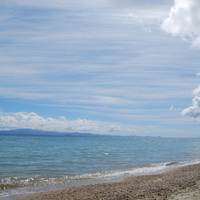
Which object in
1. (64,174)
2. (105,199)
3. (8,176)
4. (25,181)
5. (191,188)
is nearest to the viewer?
(105,199)

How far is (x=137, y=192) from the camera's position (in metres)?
11.6

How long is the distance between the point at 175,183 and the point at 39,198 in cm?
821

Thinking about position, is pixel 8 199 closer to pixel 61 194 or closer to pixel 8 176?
pixel 61 194

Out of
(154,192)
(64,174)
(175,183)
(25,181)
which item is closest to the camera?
(154,192)

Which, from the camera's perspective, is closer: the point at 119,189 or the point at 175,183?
the point at 119,189

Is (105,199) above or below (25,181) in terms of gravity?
above

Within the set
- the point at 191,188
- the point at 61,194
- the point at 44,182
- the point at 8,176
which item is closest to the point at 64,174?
the point at 44,182

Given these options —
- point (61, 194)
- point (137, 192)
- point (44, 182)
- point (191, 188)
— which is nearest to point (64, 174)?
point (44, 182)

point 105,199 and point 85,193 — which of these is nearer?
point 105,199

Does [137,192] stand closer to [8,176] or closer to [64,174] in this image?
[64,174]

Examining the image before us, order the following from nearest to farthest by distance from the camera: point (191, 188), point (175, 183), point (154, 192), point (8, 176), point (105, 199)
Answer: point (105, 199) < point (154, 192) < point (191, 188) < point (175, 183) < point (8, 176)

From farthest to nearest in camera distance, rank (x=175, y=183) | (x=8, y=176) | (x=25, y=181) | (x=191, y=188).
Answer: (x=8, y=176)
(x=25, y=181)
(x=175, y=183)
(x=191, y=188)

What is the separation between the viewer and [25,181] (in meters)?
16.6

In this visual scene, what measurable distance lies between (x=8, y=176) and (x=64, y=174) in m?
4.58
